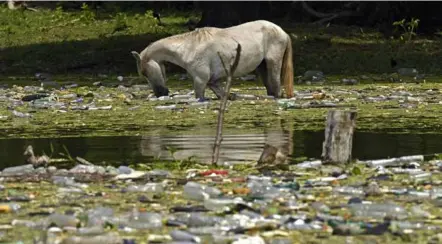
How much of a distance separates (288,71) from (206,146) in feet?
22.0

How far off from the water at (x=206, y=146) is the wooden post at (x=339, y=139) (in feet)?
2.16

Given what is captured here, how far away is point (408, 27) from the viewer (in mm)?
25453

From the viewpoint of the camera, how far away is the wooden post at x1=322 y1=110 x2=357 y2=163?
10156mm

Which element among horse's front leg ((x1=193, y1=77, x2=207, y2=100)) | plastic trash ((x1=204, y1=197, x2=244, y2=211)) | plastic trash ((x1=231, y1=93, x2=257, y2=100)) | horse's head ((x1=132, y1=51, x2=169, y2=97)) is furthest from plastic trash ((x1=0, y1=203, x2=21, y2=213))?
horse's head ((x1=132, y1=51, x2=169, y2=97))

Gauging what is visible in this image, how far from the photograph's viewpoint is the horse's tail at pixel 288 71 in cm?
1837

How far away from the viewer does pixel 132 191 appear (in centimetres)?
871

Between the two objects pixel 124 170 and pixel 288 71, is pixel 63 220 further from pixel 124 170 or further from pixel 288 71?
pixel 288 71

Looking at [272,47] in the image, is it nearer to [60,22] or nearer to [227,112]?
[227,112]

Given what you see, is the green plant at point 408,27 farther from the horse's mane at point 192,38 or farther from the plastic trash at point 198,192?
the plastic trash at point 198,192

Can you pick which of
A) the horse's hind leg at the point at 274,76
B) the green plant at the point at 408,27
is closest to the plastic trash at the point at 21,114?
the horse's hind leg at the point at 274,76

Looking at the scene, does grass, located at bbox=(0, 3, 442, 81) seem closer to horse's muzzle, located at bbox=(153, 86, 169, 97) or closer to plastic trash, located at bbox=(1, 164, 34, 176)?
horse's muzzle, located at bbox=(153, 86, 169, 97)

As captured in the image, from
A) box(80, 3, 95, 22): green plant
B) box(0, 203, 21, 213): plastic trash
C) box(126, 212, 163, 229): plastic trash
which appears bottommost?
box(0, 203, 21, 213): plastic trash

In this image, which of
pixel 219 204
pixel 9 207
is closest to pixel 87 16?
pixel 9 207

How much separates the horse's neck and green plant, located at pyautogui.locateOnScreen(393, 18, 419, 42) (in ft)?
24.5
